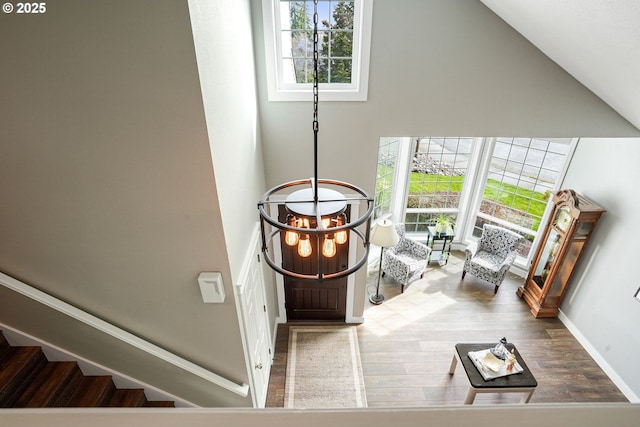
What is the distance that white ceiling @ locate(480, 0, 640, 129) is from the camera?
7.16 ft

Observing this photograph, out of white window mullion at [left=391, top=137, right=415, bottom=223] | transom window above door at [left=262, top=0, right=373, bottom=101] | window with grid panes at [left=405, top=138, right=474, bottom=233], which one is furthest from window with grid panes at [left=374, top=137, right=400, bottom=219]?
transom window above door at [left=262, top=0, right=373, bottom=101]

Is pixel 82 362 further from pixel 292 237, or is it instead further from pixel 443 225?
pixel 443 225

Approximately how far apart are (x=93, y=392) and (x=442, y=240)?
5.22 meters

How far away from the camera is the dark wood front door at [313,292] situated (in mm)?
4414

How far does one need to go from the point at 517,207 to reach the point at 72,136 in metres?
5.81

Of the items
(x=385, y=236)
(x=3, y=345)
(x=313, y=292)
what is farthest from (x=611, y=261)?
(x=3, y=345)

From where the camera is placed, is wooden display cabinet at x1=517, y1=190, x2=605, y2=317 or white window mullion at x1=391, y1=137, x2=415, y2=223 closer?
wooden display cabinet at x1=517, y1=190, x2=605, y2=317

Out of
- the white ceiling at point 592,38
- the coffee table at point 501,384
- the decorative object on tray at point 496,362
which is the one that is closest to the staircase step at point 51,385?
the coffee table at point 501,384

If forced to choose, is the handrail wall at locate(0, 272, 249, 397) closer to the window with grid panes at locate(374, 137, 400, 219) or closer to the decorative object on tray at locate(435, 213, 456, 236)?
the window with grid panes at locate(374, 137, 400, 219)

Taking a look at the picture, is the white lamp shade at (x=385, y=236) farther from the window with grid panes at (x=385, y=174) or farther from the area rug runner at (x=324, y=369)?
the area rug runner at (x=324, y=369)

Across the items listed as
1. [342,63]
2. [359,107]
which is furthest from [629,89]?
A: [342,63]

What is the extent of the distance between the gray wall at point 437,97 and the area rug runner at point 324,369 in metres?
2.20

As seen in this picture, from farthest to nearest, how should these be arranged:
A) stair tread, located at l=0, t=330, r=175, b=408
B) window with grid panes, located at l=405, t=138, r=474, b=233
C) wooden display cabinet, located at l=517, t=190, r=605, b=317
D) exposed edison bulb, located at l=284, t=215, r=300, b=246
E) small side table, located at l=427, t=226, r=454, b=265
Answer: small side table, located at l=427, t=226, r=454, b=265 < window with grid panes, located at l=405, t=138, r=474, b=233 < wooden display cabinet, located at l=517, t=190, r=605, b=317 < stair tread, located at l=0, t=330, r=175, b=408 < exposed edison bulb, located at l=284, t=215, r=300, b=246

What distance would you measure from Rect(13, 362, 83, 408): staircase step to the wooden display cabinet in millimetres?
5329
